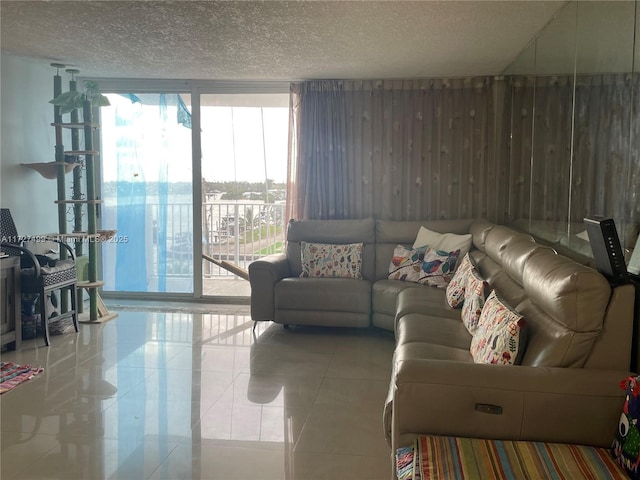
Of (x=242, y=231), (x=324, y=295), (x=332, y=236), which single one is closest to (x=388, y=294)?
(x=324, y=295)

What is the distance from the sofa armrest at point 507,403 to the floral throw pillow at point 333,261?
9.54 ft

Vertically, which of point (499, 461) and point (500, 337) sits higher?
point (500, 337)

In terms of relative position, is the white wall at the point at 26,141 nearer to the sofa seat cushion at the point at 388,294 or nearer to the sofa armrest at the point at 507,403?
the sofa seat cushion at the point at 388,294

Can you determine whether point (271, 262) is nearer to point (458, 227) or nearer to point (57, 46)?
point (458, 227)

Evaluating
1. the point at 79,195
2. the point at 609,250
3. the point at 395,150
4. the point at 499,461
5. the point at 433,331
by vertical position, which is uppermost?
the point at 395,150

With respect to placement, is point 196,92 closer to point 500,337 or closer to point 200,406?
point 200,406

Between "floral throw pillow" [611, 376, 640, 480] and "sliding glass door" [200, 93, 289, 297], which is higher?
"sliding glass door" [200, 93, 289, 297]

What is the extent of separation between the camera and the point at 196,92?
226 inches

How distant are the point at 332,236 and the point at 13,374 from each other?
2.74 meters

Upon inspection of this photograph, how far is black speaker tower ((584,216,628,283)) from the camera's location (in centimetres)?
205

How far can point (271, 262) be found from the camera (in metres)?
4.83

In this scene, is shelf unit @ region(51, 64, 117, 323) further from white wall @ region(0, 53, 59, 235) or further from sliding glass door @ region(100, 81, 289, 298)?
sliding glass door @ region(100, 81, 289, 298)

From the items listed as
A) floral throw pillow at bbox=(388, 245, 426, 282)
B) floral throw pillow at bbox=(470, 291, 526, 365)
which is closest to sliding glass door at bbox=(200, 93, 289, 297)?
floral throw pillow at bbox=(388, 245, 426, 282)

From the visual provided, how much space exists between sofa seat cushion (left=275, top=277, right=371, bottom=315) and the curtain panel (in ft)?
3.28
